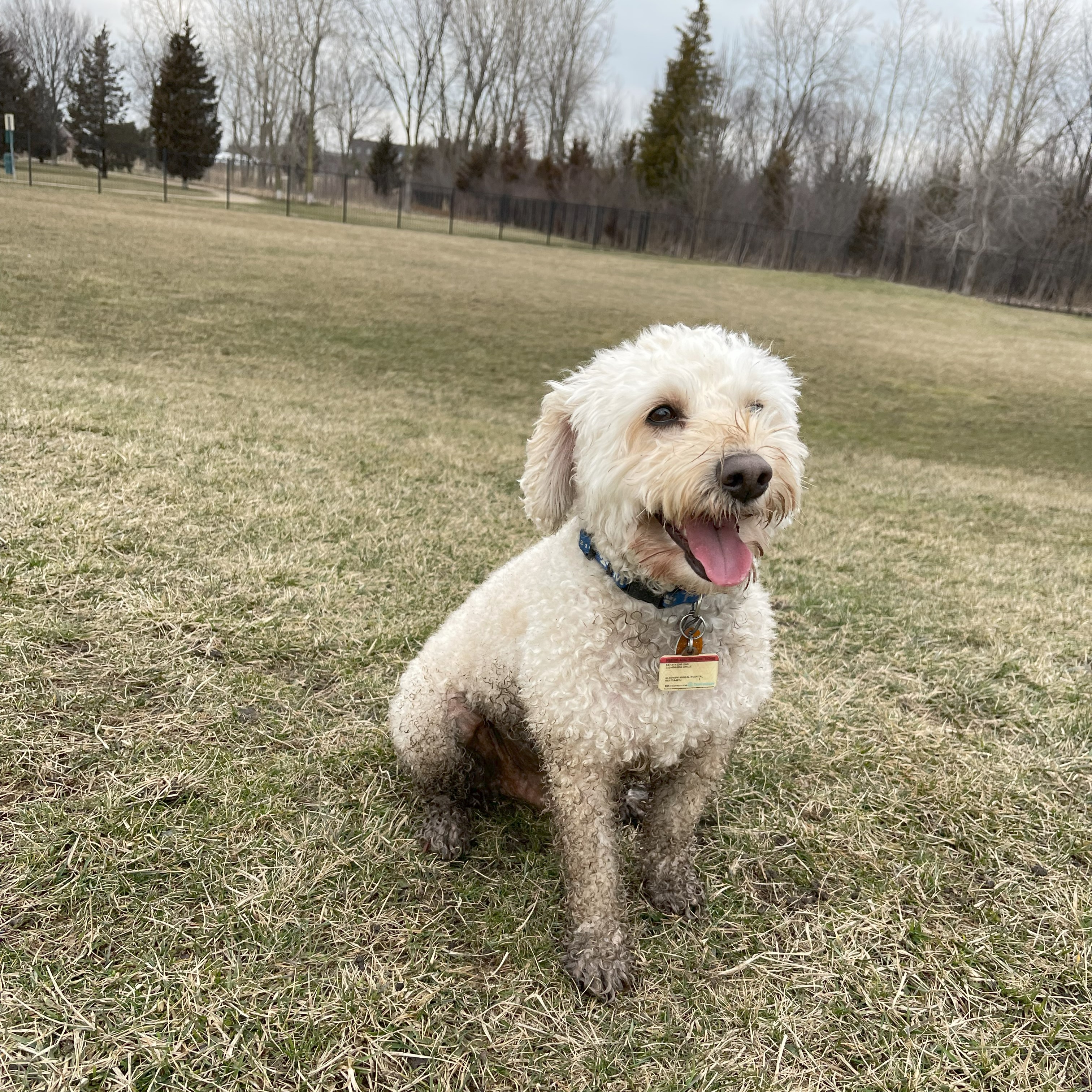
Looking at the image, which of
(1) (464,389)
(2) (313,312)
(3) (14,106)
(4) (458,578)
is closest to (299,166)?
(3) (14,106)

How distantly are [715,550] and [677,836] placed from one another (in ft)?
2.78

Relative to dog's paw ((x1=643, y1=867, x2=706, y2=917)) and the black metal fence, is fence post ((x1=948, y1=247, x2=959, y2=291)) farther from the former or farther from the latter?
dog's paw ((x1=643, y1=867, x2=706, y2=917))

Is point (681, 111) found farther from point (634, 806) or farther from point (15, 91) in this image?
point (634, 806)

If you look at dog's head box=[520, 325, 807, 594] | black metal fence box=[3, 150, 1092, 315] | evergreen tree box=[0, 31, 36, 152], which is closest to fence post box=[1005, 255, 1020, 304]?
black metal fence box=[3, 150, 1092, 315]

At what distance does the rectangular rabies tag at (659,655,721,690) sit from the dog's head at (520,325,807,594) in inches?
7.0

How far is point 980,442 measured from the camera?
365 inches

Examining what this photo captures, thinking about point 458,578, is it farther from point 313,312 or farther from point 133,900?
point 313,312

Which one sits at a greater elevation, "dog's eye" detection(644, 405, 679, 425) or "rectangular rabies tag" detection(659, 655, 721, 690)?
"dog's eye" detection(644, 405, 679, 425)

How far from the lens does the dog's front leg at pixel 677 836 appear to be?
201 centimetres

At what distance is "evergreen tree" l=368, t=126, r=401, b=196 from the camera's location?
4200cm

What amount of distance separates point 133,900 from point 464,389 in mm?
7073

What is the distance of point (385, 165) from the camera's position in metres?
44.8

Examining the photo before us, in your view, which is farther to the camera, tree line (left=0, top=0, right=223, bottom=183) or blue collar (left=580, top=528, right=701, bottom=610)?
tree line (left=0, top=0, right=223, bottom=183)

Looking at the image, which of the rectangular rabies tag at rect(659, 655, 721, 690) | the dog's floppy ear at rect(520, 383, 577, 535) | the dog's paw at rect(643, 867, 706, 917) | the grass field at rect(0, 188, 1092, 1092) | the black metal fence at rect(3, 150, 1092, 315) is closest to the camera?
the grass field at rect(0, 188, 1092, 1092)
